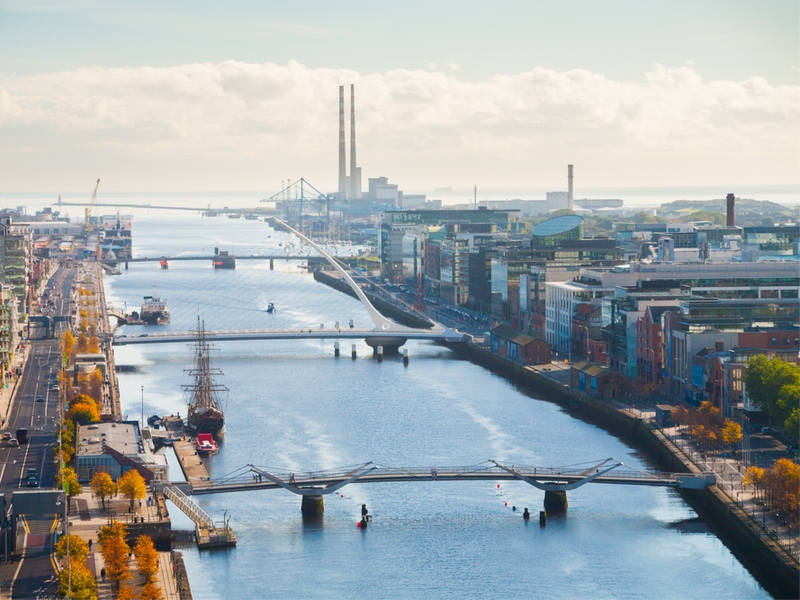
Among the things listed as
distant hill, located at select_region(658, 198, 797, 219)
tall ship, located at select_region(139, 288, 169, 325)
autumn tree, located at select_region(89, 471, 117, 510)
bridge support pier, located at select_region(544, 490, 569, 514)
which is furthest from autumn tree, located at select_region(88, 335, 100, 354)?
distant hill, located at select_region(658, 198, 797, 219)

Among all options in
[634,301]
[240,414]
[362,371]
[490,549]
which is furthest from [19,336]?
[490,549]

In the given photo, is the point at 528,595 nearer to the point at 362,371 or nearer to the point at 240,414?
the point at 240,414

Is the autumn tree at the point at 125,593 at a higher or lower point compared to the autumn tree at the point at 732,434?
lower

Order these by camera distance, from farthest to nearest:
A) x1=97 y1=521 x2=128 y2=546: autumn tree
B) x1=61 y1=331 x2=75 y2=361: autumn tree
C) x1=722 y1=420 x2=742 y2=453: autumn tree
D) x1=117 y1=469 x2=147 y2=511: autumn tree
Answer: x1=61 y1=331 x2=75 y2=361: autumn tree
x1=722 y1=420 x2=742 y2=453: autumn tree
x1=117 y1=469 x2=147 y2=511: autumn tree
x1=97 y1=521 x2=128 y2=546: autumn tree

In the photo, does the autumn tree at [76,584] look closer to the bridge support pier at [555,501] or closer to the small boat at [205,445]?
the bridge support pier at [555,501]

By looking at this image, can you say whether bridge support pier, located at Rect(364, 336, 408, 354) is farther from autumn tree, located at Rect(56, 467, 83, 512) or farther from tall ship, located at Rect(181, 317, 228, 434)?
autumn tree, located at Rect(56, 467, 83, 512)

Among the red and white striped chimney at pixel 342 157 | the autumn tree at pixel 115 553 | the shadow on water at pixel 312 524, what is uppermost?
the red and white striped chimney at pixel 342 157

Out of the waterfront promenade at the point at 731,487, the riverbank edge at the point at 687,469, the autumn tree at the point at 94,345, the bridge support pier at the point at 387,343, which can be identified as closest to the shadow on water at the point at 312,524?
the riverbank edge at the point at 687,469
